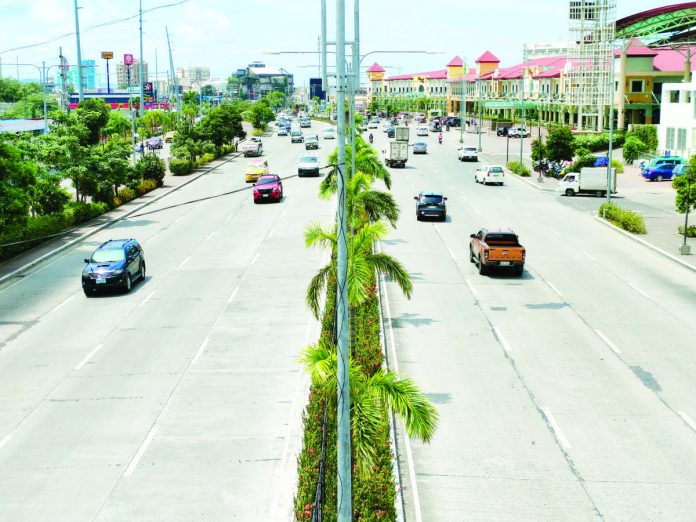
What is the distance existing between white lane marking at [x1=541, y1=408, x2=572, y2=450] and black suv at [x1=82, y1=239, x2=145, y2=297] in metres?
17.4

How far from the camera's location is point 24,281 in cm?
3459

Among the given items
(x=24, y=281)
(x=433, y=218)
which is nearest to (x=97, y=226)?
(x=24, y=281)

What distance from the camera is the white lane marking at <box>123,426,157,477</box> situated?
16044mm

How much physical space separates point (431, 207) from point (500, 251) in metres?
14.8

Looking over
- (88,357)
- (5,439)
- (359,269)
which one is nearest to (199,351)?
(88,357)

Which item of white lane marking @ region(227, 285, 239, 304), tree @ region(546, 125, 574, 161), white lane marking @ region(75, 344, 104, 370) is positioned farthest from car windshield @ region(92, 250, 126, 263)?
tree @ region(546, 125, 574, 161)

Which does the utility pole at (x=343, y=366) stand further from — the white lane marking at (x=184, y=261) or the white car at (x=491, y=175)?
the white car at (x=491, y=175)

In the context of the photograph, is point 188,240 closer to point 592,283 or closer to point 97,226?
point 97,226

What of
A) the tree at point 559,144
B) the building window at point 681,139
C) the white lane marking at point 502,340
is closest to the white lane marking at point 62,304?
the white lane marking at point 502,340

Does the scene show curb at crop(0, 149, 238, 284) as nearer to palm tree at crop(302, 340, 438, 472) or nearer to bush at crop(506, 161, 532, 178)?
palm tree at crop(302, 340, 438, 472)

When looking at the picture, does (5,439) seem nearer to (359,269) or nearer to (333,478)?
(333,478)

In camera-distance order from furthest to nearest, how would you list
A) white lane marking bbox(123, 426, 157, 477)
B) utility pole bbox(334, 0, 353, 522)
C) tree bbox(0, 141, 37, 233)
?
1. tree bbox(0, 141, 37, 233)
2. white lane marking bbox(123, 426, 157, 477)
3. utility pole bbox(334, 0, 353, 522)

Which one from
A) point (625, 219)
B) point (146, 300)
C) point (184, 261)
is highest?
point (625, 219)

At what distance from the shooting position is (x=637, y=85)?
113m
